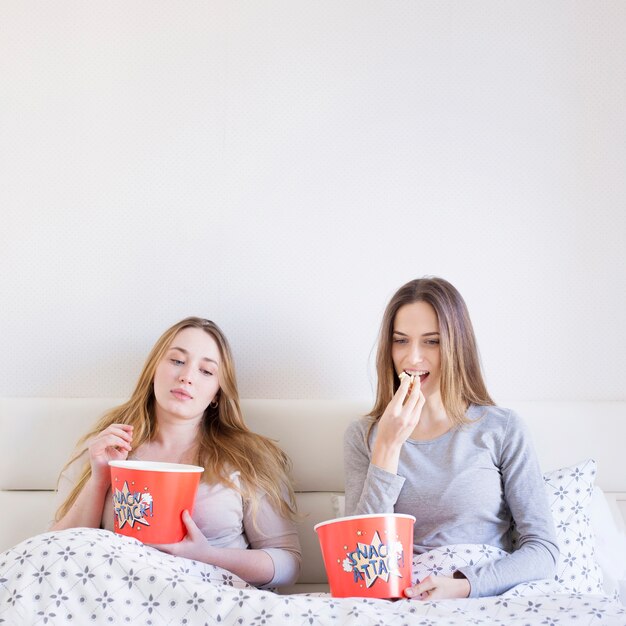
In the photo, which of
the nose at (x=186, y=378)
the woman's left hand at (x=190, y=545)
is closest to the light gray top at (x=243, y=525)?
the woman's left hand at (x=190, y=545)

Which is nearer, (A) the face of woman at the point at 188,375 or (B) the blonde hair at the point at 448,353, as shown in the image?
(B) the blonde hair at the point at 448,353

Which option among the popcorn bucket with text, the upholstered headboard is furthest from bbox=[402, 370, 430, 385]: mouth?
the popcorn bucket with text

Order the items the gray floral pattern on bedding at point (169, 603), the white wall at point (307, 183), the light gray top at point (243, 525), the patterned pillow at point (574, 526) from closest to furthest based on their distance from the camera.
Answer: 1. the gray floral pattern on bedding at point (169, 603)
2. the patterned pillow at point (574, 526)
3. the light gray top at point (243, 525)
4. the white wall at point (307, 183)

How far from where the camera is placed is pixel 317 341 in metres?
1.95

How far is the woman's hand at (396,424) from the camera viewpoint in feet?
4.60

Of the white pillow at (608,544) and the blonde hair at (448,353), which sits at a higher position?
the blonde hair at (448,353)

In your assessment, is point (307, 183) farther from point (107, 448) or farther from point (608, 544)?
point (608, 544)

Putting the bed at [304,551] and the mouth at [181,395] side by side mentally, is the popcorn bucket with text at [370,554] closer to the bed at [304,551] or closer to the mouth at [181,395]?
the bed at [304,551]

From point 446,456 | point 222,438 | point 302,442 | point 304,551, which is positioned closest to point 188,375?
point 222,438

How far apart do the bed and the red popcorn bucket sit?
65mm

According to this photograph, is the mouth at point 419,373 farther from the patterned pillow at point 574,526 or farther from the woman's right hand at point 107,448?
the woman's right hand at point 107,448

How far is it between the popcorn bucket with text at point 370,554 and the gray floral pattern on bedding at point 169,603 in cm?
5

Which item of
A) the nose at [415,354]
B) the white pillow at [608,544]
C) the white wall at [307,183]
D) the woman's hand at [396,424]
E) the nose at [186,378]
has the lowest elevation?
the white pillow at [608,544]

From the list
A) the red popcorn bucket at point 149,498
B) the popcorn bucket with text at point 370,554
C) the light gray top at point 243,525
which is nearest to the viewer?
the popcorn bucket with text at point 370,554
